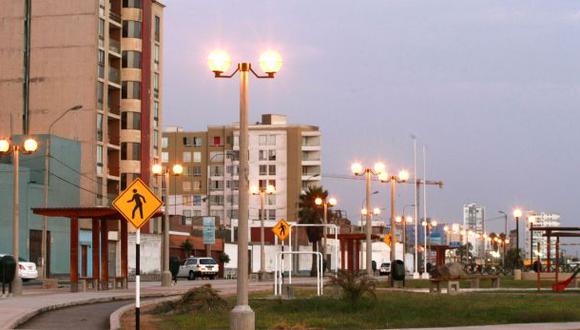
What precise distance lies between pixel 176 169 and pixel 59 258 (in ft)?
102

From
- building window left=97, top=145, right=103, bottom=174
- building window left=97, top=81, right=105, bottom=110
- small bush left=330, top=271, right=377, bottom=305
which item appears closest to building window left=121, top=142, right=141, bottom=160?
building window left=97, top=145, right=103, bottom=174

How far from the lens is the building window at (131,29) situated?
104m

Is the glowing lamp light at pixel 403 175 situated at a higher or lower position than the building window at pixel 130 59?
lower

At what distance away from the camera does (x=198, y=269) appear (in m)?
85.6

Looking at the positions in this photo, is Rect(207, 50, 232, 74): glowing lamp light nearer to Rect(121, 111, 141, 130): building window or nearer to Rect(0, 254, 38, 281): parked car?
Rect(0, 254, 38, 281): parked car

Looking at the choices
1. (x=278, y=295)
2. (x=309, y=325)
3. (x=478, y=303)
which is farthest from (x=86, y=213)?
(x=309, y=325)

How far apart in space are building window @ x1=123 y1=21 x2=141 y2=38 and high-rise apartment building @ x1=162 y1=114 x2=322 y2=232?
253ft

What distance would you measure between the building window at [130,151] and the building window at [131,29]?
9109 millimetres

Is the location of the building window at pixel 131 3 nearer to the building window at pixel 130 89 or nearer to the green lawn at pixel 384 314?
the building window at pixel 130 89

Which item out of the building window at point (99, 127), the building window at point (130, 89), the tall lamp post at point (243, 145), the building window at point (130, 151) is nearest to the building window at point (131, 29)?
the building window at point (130, 89)

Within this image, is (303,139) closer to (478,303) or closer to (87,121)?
(87,121)

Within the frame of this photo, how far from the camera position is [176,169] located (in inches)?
2253

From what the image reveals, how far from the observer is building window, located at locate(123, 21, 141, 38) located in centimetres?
10444

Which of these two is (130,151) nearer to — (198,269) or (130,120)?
(130,120)
